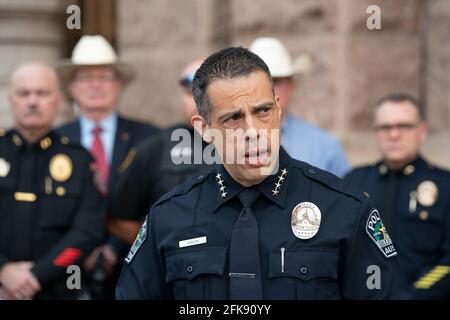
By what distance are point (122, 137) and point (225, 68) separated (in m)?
3.46

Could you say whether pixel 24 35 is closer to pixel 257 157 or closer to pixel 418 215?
pixel 418 215

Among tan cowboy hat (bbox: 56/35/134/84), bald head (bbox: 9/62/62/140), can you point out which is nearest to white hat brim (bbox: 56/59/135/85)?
tan cowboy hat (bbox: 56/35/134/84)

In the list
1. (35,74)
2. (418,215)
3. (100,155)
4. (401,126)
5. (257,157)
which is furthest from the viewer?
(100,155)

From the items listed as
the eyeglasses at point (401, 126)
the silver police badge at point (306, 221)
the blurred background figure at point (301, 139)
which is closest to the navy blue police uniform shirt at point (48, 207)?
the blurred background figure at point (301, 139)

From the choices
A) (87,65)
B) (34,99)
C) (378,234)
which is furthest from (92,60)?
(378,234)

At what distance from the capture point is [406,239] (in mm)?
5414

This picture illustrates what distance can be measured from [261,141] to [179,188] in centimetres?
41

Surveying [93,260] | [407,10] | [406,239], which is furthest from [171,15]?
[406,239]

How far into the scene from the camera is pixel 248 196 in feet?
Answer: 10.6

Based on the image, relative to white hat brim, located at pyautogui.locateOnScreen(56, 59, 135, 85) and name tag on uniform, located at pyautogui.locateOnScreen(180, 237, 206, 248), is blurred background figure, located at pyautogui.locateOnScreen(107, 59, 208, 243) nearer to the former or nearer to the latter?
white hat brim, located at pyautogui.locateOnScreen(56, 59, 135, 85)

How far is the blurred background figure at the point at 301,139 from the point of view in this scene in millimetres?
5777

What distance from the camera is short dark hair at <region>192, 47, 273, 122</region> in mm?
3164

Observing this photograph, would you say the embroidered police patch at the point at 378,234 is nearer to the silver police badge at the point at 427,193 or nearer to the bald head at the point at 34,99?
the silver police badge at the point at 427,193

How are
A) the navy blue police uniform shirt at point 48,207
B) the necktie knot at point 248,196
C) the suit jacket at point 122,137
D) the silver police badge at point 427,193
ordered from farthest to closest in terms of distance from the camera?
the suit jacket at point 122,137 < the silver police badge at point 427,193 < the navy blue police uniform shirt at point 48,207 < the necktie knot at point 248,196
